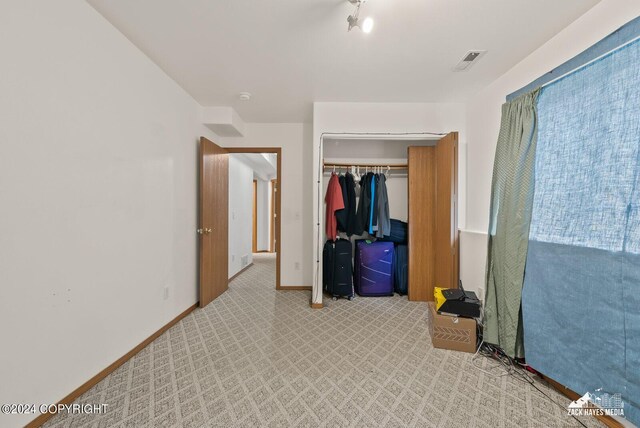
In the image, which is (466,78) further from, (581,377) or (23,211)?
(23,211)

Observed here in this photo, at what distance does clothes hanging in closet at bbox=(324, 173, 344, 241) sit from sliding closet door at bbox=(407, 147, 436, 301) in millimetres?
916

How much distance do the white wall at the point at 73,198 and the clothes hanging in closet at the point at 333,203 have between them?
1.94m

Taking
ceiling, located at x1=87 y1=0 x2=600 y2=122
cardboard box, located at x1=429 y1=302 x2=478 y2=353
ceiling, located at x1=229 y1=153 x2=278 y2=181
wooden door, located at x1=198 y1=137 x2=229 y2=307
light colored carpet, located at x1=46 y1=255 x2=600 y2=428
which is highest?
ceiling, located at x1=87 y1=0 x2=600 y2=122

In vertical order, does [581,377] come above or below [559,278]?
below

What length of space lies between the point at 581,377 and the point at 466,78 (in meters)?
2.40

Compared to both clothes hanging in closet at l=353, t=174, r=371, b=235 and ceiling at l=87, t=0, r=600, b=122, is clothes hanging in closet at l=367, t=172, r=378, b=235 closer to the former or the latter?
clothes hanging in closet at l=353, t=174, r=371, b=235

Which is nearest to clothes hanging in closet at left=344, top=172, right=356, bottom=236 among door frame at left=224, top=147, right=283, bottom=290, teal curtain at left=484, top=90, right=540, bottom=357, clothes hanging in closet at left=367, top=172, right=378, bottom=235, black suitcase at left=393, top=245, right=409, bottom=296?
clothes hanging in closet at left=367, top=172, right=378, bottom=235

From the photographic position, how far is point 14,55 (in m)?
1.15

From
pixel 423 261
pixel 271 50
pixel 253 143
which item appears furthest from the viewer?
pixel 253 143

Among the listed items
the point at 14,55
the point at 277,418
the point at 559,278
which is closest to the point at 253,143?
the point at 14,55

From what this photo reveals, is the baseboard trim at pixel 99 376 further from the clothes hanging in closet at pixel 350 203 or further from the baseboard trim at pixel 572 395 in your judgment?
the baseboard trim at pixel 572 395

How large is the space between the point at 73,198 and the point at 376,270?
297 cm

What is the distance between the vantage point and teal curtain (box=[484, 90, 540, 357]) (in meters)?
1.69

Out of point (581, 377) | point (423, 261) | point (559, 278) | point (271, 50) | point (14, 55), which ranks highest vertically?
point (271, 50)
